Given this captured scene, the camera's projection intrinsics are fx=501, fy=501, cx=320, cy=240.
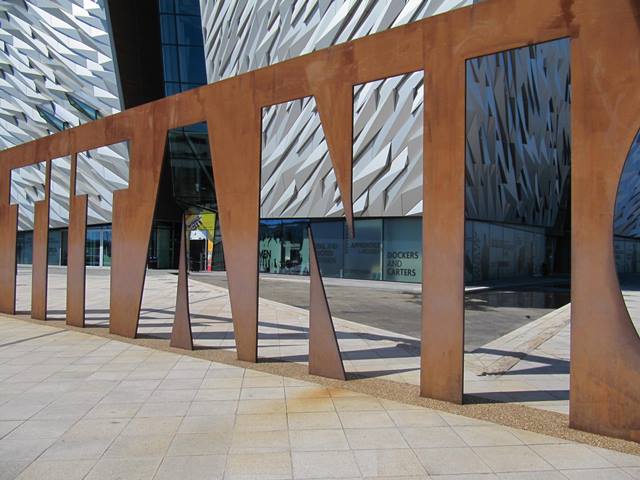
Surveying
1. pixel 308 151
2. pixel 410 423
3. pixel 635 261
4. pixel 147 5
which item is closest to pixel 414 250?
pixel 308 151

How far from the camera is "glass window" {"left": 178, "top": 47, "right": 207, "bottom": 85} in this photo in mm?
39375

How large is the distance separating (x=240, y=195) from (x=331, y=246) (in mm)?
21601

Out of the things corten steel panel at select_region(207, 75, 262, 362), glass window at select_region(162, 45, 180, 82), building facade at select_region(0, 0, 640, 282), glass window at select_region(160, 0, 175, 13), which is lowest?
corten steel panel at select_region(207, 75, 262, 362)

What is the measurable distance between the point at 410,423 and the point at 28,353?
6.38 meters

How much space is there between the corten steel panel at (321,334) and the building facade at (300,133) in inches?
416

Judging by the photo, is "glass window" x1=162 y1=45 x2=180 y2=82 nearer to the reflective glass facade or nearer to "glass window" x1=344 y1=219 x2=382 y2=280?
the reflective glass facade

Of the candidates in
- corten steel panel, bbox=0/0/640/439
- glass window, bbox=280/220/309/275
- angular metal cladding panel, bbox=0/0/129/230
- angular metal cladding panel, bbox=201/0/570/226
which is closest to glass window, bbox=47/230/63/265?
angular metal cladding panel, bbox=0/0/129/230

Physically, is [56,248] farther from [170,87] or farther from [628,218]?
[628,218]

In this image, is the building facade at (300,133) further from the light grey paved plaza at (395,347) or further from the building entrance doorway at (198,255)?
the light grey paved plaza at (395,347)

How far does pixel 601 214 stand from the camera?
468 cm

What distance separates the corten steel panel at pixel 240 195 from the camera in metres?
7.38

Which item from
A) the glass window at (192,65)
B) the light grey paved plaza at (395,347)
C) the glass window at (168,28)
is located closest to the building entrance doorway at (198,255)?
the glass window at (192,65)

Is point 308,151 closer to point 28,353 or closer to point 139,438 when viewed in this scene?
point 28,353

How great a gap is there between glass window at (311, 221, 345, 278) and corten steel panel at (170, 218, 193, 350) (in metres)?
20.2
